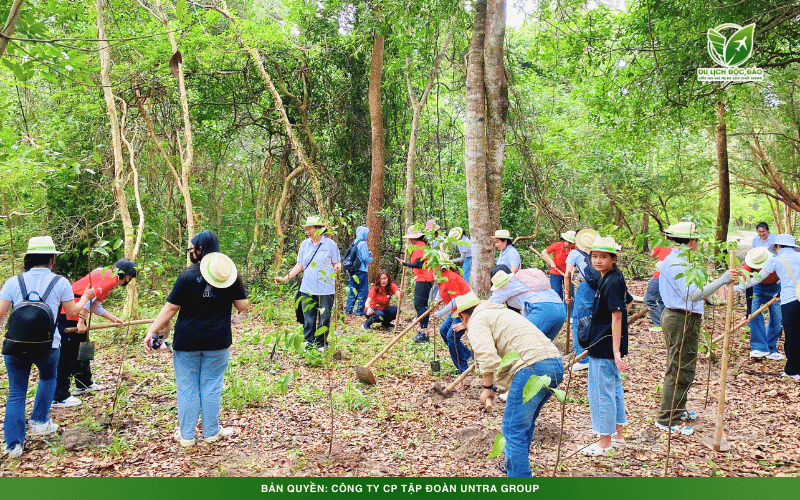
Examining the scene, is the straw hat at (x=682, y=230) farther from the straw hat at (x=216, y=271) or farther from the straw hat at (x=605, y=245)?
the straw hat at (x=216, y=271)

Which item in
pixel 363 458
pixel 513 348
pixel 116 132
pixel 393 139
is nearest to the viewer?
pixel 513 348

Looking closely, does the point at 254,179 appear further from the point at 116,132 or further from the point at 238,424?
the point at 238,424

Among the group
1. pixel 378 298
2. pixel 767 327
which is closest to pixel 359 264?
pixel 378 298

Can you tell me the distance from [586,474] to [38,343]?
436 centimetres

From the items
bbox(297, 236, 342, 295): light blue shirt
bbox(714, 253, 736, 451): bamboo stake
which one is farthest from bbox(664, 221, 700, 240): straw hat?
bbox(297, 236, 342, 295): light blue shirt

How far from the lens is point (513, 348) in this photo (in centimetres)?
355

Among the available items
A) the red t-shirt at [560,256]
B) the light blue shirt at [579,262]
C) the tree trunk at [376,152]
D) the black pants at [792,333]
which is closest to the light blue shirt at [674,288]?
the light blue shirt at [579,262]

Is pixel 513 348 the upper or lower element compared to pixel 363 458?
upper

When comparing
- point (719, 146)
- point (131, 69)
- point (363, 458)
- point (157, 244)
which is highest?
point (131, 69)

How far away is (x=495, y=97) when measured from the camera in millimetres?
7910

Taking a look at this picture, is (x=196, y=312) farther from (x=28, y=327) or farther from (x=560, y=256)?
(x=560, y=256)

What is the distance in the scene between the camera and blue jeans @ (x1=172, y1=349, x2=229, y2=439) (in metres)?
4.29

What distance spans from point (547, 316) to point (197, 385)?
11.1 feet

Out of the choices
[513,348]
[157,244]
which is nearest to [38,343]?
[513,348]
